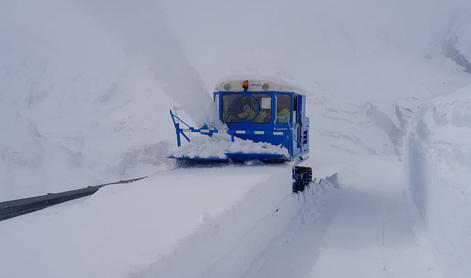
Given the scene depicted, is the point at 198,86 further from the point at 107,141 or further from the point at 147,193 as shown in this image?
the point at 107,141

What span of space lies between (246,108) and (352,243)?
13.1 ft

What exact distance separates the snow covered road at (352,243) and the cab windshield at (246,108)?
7.92 ft

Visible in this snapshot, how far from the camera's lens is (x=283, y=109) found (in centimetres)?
931

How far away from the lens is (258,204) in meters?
5.88

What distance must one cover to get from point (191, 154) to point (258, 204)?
121 inches

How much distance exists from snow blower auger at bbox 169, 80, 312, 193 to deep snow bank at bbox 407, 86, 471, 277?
2.92 m

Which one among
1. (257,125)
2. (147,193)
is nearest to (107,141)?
(257,125)

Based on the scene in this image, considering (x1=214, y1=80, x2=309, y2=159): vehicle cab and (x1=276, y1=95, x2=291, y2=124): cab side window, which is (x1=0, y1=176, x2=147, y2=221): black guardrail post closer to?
(x1=214, y1=80, x2=309, y2=159): vehicle cab

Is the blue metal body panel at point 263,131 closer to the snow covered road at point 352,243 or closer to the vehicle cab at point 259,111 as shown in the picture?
the vehicle cab at point 259,111

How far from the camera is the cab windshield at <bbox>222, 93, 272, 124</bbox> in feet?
30.0

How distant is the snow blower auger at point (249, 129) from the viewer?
28.1 ft

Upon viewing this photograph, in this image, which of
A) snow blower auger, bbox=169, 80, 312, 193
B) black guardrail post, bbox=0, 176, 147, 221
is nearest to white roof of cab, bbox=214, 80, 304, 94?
snow blower auger, bbox=169, 80, 312, 193

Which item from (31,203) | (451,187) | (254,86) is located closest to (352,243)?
(451,187)

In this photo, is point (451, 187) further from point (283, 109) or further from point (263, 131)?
point (283, 109)
